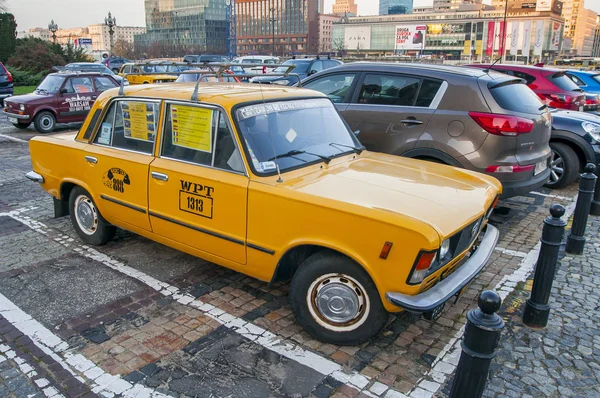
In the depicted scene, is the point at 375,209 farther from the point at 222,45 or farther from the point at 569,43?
the point at 569,43

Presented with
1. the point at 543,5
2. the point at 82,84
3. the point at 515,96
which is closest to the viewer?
the point at 515,96

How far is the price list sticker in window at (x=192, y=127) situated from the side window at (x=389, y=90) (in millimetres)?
3091

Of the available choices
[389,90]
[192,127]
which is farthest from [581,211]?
[192,127]

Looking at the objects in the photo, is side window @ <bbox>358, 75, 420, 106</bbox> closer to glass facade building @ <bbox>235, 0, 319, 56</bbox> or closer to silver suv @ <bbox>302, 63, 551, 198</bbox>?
silver suv @ <bbox>302, 63, 551, 198</bbox>

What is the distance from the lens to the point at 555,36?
130 m

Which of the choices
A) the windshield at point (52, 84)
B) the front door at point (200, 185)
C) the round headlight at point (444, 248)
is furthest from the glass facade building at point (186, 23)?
the round headlight at point (444, 248)

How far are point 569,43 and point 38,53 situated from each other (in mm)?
186167

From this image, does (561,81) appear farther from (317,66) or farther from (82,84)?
(82,84)

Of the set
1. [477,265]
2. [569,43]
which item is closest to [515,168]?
[477,265]

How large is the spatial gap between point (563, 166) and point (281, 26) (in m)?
155

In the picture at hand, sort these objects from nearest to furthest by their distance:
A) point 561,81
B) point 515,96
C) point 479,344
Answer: point 479,344, point 515,96, point 561,81

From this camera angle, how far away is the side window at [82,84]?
1400cm

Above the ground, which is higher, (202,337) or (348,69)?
(348,69)

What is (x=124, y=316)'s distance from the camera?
406cm
